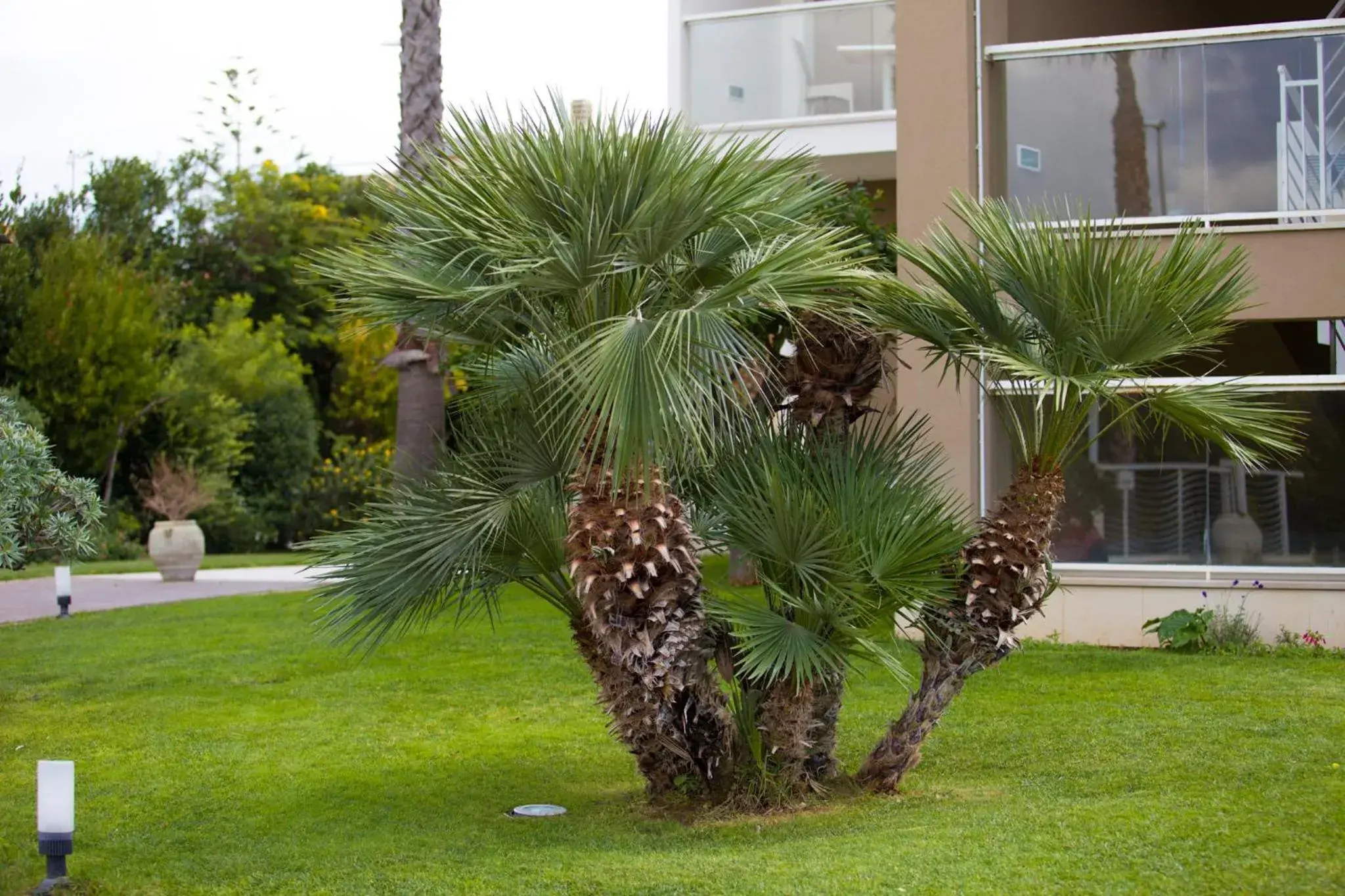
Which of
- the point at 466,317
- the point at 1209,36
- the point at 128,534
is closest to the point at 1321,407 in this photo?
the point at 1209,36

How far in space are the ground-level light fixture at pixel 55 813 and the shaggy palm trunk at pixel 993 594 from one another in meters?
3.85

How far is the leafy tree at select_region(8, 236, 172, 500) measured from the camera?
75.4 ft

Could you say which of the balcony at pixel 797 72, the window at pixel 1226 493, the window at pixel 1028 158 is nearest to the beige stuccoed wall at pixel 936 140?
the window at pixel 1028 158

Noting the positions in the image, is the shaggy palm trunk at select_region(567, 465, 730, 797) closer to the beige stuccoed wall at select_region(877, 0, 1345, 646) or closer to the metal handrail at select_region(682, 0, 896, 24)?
the beige stuccoed wall at select_region(877, 0, 1345, 646)

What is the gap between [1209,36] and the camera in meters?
11.4

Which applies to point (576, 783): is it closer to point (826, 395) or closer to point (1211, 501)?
point (826, 395)

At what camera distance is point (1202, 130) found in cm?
1147

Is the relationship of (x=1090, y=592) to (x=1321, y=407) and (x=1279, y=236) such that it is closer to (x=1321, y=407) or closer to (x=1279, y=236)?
(x=1321, y=407)

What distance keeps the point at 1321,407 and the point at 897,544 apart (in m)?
5.86

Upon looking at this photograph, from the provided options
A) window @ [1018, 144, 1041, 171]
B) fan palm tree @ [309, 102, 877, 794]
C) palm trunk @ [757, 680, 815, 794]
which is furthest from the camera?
window @ [1018, 144, 1041, 171]

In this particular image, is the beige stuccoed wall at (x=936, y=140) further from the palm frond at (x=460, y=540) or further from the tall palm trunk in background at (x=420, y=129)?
the palm frond at (x=460, y=540)

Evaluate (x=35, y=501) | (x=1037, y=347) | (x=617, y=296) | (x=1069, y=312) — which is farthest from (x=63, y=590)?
(x=1069, y=312)

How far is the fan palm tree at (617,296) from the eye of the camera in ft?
20.7

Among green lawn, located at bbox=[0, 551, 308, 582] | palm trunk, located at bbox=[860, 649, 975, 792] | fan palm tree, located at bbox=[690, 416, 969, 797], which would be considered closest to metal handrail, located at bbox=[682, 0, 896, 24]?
fan palm tree, located at bbox=[690, 416, 969, 797]
